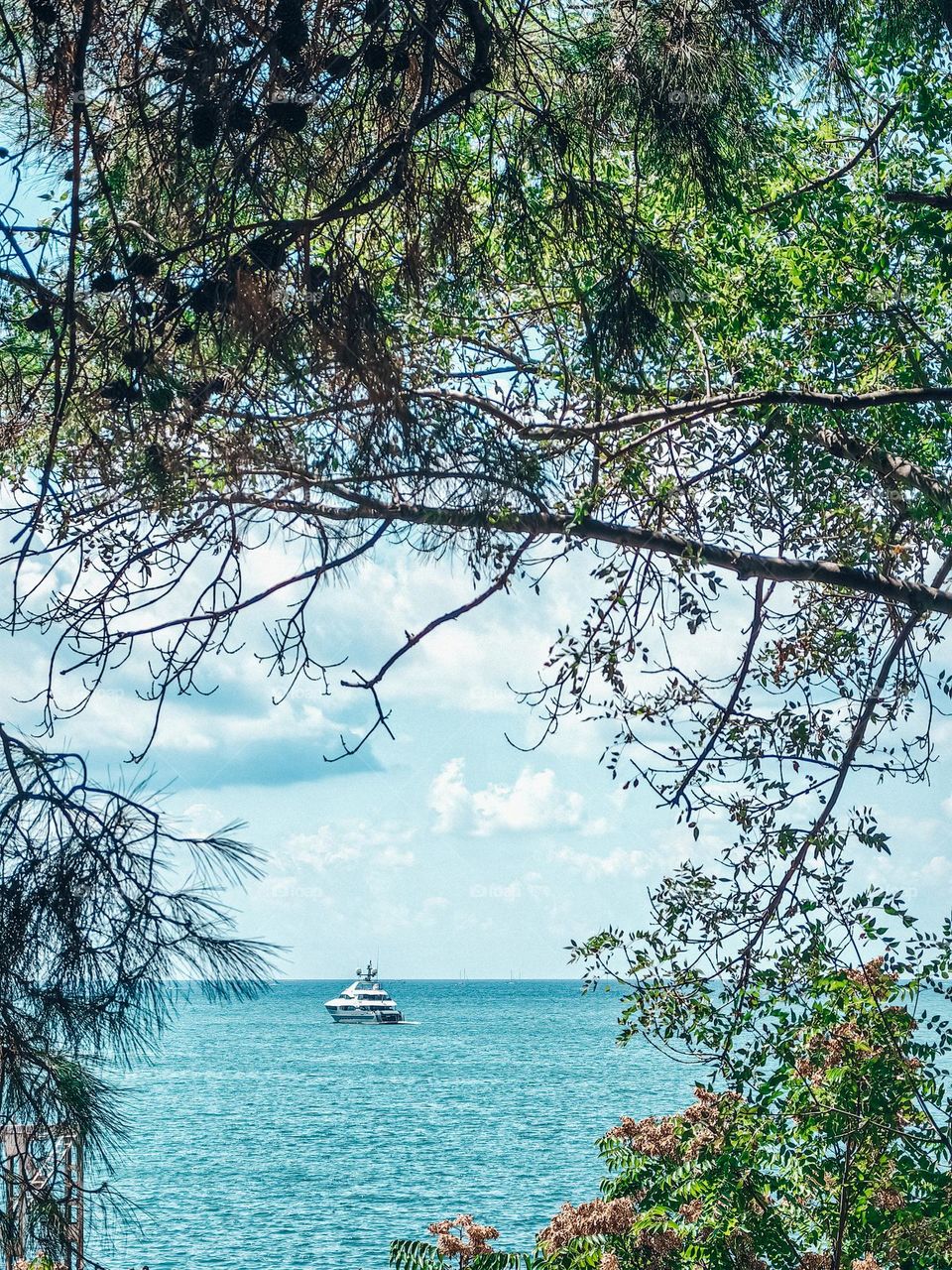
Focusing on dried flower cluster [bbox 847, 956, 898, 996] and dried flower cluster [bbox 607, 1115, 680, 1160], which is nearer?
dried flower cluster [bbox 847, 956, 898, 996]

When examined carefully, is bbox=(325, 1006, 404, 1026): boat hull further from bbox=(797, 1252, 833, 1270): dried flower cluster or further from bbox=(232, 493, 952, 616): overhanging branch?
bbox=(232, 493, 952, 616): overhanging branch

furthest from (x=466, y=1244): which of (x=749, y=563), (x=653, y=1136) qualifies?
(x=749, y=563)

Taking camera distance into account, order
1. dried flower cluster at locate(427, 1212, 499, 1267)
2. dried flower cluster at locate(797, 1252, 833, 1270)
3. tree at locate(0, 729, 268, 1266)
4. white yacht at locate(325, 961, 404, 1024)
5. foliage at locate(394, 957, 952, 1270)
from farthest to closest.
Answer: white yacht at locate(325, 961, 404, 1024) → dried flower cluster at locate(427, 1212, 499, 1267) → dried flower cluster at locate(797, 1252, 833, 1270) → foliage at locate(394, 957, 952, 1270) → tree at locate(0, 729, 268, 1266)

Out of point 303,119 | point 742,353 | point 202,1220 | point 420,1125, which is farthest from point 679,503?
point 420,1125

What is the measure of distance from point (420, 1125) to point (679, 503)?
4087cm

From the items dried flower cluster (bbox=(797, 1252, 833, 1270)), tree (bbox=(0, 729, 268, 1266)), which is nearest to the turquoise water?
tree (bbox=(0, 729, 268, 1266))

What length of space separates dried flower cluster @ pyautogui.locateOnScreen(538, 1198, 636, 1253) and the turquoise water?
2.19 m

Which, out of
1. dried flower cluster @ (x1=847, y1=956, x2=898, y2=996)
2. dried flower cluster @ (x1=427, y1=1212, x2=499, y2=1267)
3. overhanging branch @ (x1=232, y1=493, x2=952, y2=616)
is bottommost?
dried flower cluster @ (x1=427, y1=1212, x2=499, y2=1267)

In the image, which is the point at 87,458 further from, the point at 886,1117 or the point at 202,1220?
the point at 202,1220

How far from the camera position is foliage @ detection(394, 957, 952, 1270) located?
5219 millimetres

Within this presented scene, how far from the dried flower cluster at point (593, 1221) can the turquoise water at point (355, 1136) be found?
2.19m

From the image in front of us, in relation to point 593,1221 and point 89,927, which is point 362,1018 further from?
point 89,927

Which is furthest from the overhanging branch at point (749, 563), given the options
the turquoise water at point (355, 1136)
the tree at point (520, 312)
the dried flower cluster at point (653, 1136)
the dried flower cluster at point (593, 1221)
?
the dried flower cluster at point (593, 1221)

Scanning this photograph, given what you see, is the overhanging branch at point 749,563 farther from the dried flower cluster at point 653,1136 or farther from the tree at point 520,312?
the dried flower cluster at point 653,1136
